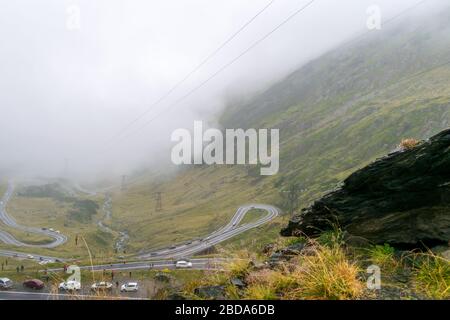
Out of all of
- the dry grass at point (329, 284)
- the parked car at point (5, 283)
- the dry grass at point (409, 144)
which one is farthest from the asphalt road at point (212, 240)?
the dry grass at point (329, 284)

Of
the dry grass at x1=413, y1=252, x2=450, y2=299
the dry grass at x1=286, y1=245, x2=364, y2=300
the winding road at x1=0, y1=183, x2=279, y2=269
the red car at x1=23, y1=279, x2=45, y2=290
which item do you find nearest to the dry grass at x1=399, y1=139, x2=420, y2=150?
the dry grass at x1=413, y1=252, x2=450, y2=299

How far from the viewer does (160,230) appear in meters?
197

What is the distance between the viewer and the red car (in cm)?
6675

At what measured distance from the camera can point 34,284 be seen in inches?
2675

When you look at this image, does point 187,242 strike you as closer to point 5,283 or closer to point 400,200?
point 5,283

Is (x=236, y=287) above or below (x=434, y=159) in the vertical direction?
below

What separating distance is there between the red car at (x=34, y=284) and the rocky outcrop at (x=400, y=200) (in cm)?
6562

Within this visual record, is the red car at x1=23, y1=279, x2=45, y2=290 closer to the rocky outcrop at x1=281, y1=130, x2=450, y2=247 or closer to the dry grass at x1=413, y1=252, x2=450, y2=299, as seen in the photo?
the rocky outcrop at x1=281, y1=130, x2=450, y2=247

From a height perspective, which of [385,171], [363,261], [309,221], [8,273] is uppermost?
[385,171]

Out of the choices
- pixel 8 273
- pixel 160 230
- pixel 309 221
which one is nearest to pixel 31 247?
pixel 160 230

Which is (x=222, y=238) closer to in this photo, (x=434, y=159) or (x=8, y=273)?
(x=8, y=273)
